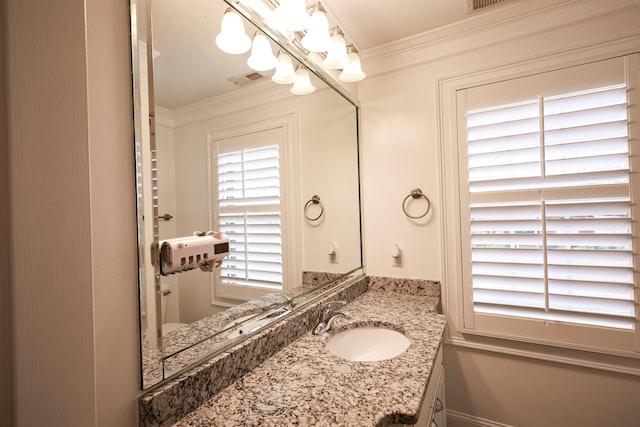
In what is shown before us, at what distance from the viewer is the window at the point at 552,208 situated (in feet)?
3.85

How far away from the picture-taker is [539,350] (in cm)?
133

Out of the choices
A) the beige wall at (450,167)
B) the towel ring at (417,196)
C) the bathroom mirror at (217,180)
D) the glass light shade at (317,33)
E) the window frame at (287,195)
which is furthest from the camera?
the towel ring at (417,196)

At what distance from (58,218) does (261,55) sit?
2.80 feet

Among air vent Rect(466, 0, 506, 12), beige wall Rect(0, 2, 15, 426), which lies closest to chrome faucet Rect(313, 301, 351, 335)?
beige wall Rect(0, 2, 15, 426)

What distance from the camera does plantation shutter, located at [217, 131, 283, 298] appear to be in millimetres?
875

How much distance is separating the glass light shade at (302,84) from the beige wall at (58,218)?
0.82 metres

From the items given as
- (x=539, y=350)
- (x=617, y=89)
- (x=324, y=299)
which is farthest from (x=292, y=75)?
(x=539, y=350)

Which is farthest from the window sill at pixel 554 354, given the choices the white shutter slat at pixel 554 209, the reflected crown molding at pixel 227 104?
the reflected crown molding at pixel 227 104

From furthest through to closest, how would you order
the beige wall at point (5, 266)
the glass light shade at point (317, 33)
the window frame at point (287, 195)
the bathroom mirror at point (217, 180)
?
the glass light shade at point (317, 33) < the window frame at point (287, 195) < the bathroom mirror at point (217, 180) < the beige wall at point (5, 266)

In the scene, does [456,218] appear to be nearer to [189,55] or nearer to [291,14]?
[291,14]

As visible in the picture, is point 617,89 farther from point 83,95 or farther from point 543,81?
point 83,95

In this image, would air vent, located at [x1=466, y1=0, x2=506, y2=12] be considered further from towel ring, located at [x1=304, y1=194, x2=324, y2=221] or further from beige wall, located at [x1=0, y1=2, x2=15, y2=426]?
beige wall, located at [x1=0, y1=2, x2=15, y2=426]

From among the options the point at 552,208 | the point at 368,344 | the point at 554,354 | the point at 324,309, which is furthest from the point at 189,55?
the point at 554,354

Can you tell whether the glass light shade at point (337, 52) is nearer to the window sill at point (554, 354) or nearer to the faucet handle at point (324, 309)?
the faucet handle at point (324, 309)
